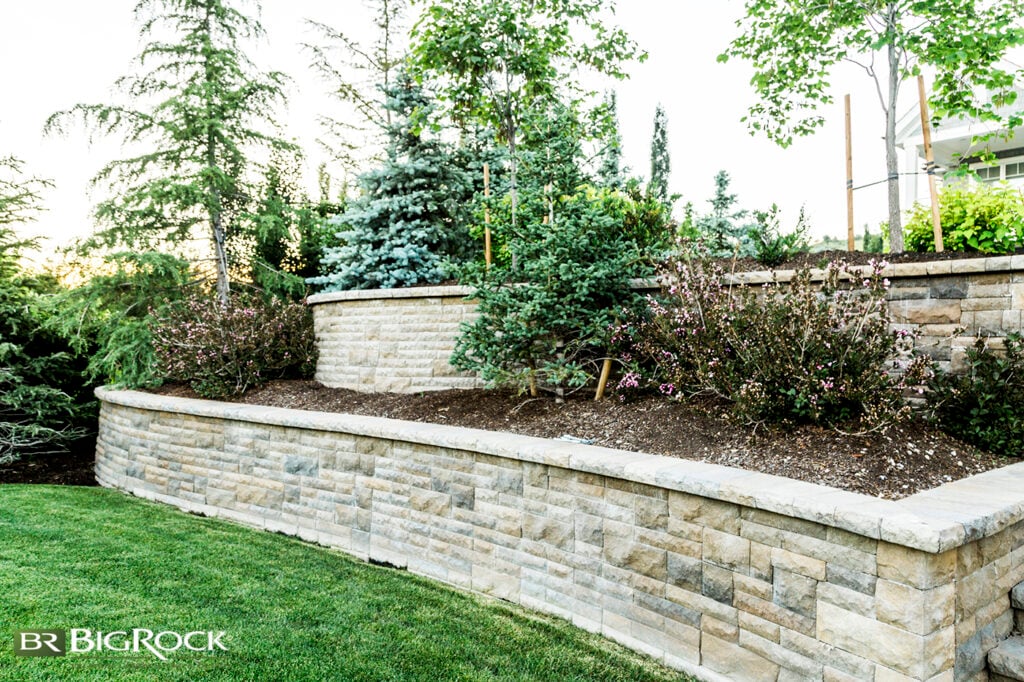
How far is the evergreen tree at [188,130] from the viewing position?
866cm

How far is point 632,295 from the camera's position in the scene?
5.27 metres

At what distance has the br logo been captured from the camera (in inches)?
124

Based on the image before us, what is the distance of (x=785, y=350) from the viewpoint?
3.87m

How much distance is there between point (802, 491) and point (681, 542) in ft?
2.04

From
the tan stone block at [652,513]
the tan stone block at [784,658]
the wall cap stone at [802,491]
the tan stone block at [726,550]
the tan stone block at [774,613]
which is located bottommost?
the tan stone block at [784,658]

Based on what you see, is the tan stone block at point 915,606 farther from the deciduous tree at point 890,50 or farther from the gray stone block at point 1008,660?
the deciduous tree at point 890,50

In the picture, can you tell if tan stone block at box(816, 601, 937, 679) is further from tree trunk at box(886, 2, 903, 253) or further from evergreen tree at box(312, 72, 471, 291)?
evergreen tree at box(312, 72, 471, 291)

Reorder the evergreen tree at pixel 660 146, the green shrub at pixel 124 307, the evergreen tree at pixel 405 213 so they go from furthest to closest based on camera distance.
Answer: the evergreen tree at pixel 660 146, the green shrub at pixel 124 307, the evergreen tree at pixel 405 213

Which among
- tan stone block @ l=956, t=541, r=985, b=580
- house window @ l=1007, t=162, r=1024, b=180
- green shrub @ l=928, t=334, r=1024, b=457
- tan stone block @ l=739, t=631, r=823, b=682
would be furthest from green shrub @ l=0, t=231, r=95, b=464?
house window @ l=1007, t=162, r=1024, b=180

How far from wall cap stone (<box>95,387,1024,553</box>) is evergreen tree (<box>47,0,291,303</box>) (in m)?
5.59

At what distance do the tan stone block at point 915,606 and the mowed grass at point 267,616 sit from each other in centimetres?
106

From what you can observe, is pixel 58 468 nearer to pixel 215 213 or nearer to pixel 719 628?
pixel 215 213

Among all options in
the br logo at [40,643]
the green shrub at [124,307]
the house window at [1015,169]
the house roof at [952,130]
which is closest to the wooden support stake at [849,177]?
the br logo at [40,643]

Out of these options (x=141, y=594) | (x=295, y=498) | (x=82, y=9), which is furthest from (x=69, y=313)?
(x=141, y=594)
